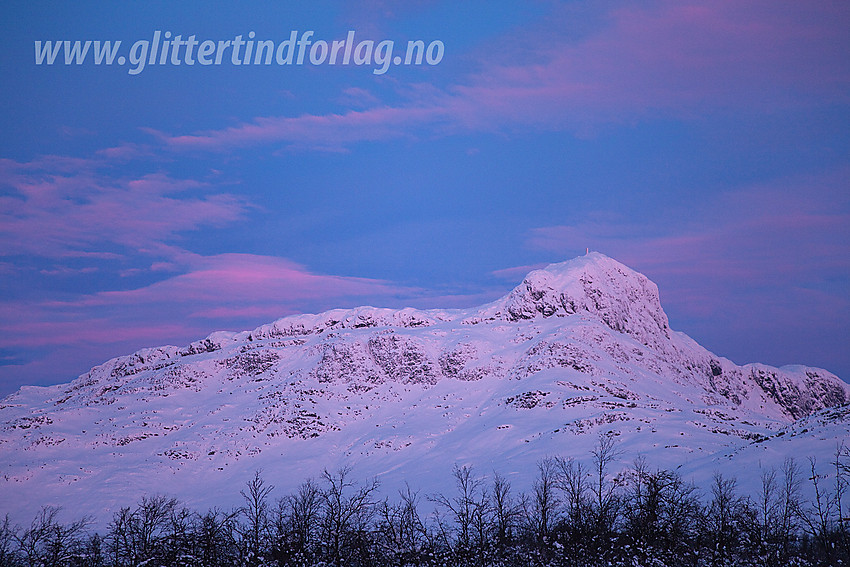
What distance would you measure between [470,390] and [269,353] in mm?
54949

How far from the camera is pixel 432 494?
9731 centimetres

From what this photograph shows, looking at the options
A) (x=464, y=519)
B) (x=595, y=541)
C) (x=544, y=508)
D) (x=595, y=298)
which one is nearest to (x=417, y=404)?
(x=595, y=298)

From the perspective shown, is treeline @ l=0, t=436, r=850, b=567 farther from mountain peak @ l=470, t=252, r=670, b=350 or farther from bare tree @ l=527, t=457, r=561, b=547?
mountain peak @ l=470, t=252, r=670, b=350

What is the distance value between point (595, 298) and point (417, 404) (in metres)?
61.6

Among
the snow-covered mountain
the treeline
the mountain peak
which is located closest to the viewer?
the treeline

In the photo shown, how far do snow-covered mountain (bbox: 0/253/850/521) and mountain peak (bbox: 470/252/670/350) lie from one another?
19.3 inches

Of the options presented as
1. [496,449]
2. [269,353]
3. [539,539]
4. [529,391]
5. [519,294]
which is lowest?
[539,539]

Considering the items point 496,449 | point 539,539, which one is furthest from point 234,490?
point 539,539

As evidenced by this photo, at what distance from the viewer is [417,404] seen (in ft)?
470

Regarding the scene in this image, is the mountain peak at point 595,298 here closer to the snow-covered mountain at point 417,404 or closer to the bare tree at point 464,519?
the snow-covered mountain at point 417,404

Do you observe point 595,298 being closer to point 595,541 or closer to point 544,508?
point 544,508

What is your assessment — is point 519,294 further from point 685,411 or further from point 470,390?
point 685,411

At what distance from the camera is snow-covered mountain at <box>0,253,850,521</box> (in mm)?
106812

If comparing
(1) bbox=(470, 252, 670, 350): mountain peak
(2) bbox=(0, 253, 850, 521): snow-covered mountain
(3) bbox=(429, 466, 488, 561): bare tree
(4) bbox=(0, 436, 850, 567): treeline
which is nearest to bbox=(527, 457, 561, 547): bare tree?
(4) bbox=(0, 436, 850, 567): treeline
